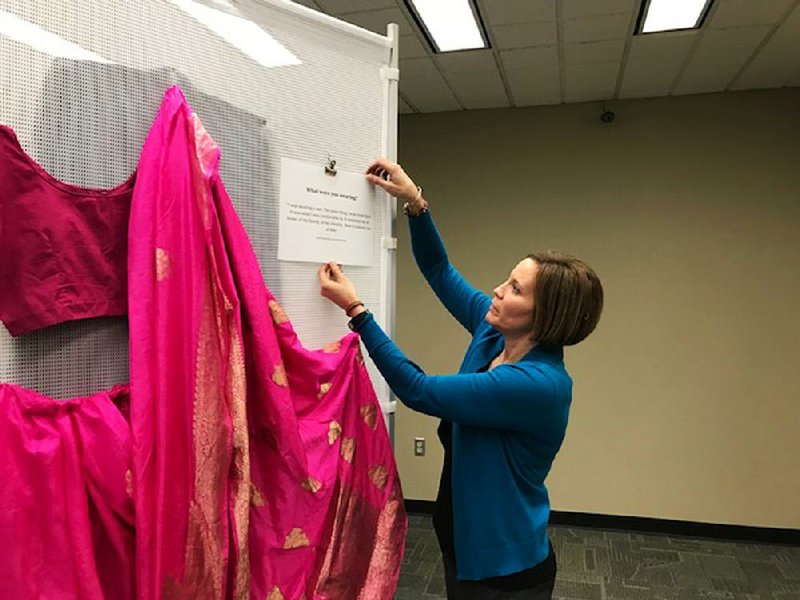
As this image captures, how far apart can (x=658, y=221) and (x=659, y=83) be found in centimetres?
82

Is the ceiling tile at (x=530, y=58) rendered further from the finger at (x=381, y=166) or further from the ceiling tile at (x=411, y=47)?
the finger at (x=381, y=166)

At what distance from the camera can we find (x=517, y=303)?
136 centimetres

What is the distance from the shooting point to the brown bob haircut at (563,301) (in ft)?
4.37

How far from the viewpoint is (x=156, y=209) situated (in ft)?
3.11

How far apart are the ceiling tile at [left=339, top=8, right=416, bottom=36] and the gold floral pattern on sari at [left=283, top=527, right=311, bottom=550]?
90.4 inches

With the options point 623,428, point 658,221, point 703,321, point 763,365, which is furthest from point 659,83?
point 623,428

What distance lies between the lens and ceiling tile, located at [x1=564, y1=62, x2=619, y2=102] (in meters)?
3.27

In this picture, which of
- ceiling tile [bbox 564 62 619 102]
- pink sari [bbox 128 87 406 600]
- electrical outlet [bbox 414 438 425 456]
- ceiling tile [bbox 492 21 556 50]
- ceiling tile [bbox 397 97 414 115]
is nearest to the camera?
pink sari [bbox 128 87 406 600]

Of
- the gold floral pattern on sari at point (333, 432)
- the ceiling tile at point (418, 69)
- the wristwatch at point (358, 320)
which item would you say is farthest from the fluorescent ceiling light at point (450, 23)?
the gold floral pattern on sari at point (333, 432)

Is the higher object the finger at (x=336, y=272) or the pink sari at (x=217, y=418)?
the finger at (x=336, y=272)

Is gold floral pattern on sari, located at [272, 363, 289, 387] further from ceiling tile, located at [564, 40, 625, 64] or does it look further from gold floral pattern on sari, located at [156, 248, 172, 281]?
ceiling tile, located at [564, 40, 625, 64]

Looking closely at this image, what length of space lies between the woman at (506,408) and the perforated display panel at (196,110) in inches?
4.5

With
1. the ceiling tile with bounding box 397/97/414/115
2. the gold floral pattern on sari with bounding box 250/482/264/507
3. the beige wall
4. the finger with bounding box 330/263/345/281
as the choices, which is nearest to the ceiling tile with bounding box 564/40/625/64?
the beige wall

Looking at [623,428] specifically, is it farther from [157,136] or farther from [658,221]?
[157,136]
